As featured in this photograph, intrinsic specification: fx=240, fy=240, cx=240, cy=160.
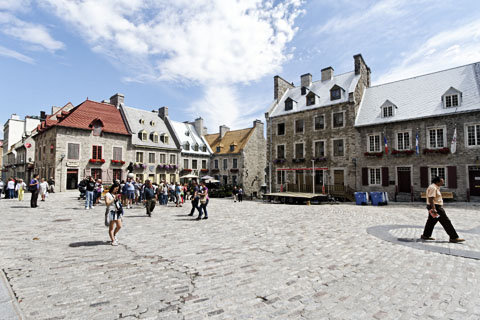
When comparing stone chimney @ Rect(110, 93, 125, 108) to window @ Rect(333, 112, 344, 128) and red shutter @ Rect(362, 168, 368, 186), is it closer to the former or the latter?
window @ Rect(333, 112, 344, 128)

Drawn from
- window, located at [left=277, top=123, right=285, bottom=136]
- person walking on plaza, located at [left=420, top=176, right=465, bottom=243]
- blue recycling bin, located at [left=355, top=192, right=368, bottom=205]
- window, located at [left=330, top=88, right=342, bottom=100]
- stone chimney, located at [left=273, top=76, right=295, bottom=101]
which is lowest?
blue recycling bin, located at [left=355, top=192, right=368, bottom=205]

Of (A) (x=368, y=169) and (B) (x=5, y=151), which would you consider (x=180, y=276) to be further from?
(B) (x=5, y=151)

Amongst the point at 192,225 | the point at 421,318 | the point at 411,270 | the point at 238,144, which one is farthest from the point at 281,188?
the point at 421,318

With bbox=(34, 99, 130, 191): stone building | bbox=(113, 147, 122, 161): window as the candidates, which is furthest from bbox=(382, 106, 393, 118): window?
bbox=(113, 147, 122, 161): window

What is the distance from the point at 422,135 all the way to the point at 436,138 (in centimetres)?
95

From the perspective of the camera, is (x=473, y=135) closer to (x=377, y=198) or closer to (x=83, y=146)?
(x=377, y=198)

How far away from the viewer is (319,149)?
25.5 metres

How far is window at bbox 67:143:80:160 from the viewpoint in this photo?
85.7 ft

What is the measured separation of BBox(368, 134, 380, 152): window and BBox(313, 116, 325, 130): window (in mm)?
4741

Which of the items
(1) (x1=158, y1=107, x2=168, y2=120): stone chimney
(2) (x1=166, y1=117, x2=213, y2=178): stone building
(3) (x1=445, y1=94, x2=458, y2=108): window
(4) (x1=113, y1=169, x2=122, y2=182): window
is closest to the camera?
(3) (x1=445, y1=94, x2=458, y2=108): window

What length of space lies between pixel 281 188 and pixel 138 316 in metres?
24.4

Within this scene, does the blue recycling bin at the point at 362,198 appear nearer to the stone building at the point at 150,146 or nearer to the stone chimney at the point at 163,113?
the stone building at the point at 150,146

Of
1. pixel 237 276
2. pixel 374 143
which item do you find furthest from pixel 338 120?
pixel 237 276

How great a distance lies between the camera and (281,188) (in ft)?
87.9
